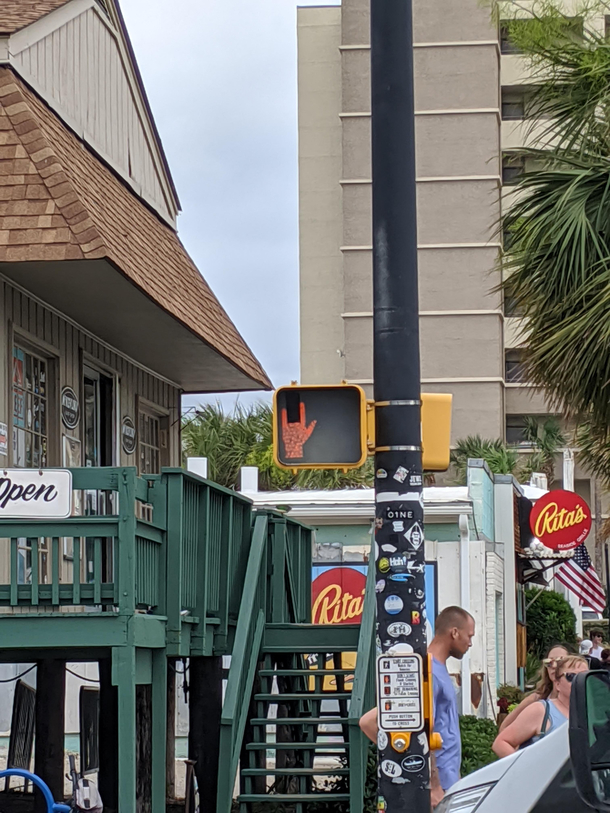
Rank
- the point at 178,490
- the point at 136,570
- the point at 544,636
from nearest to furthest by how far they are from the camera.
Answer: the point at 136,570 < the point at 178,490 < the point at 544,636

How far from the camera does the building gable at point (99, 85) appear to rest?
11.7 m

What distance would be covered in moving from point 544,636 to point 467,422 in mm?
23179

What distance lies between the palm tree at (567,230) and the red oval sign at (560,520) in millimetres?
14828

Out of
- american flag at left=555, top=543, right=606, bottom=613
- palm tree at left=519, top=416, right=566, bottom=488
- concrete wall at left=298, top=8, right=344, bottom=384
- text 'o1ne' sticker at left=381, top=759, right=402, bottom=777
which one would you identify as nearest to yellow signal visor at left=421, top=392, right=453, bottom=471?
text 'o1ne' sticker at left=381, top=759, right=402, bottom=777

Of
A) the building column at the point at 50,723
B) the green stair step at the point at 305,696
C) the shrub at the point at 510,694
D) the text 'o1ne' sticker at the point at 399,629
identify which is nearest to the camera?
the text 'o1ne' sticker at the point at 399,629

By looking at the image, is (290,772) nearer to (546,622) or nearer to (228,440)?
(546,622)

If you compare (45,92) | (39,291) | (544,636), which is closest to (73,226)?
(39,291)

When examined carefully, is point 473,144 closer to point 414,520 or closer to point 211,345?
point 211,345

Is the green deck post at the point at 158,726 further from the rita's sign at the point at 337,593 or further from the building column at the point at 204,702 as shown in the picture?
the rita's sign at the point at 337,593

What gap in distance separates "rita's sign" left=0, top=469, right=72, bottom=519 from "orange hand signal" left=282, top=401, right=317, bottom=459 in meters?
1.65

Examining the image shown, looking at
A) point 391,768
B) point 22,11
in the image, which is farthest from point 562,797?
point 22,11

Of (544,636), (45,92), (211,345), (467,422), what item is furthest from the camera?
(467,422)

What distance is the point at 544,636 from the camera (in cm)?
3394

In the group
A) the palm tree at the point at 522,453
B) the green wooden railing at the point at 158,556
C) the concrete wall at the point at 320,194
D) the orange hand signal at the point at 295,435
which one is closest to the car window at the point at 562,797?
the orange hand signal at the point at 295,435
